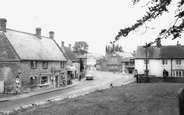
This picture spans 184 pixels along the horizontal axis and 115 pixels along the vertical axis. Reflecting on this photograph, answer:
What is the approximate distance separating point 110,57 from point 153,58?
36668 mm

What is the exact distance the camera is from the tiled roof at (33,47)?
26.8 m

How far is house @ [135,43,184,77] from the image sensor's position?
140ft

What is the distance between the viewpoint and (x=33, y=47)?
1185 inches

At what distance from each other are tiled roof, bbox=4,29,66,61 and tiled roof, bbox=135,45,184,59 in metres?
21.9

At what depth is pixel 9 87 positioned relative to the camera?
24.8 m

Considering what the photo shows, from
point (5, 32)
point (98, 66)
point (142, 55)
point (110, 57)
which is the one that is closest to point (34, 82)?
point (5, 32)

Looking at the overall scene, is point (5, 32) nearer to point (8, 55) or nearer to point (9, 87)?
point (8, 55)

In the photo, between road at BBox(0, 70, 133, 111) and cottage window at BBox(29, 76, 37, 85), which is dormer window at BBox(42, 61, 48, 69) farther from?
road at BBox(0, 70, 133, 111)

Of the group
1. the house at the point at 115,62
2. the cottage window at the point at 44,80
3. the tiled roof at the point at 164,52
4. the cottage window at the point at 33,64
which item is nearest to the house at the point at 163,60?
the tiled roof at the point at 164,52

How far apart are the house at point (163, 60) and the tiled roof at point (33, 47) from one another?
839 inches

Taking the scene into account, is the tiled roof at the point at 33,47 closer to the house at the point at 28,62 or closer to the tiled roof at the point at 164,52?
the house at the point at 28,62

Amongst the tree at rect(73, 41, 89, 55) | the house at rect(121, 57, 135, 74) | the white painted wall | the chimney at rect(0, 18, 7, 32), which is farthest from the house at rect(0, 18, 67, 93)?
the tree at rect(73, 41, 89, 55)

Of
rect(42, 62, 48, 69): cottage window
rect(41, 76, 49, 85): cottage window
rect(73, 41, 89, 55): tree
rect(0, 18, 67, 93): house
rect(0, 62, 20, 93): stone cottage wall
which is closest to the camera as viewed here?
rect(0, 62, 20, 93): stone cottage wall

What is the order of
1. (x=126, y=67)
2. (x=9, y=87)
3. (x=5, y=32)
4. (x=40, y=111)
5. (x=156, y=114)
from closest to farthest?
(x=156, y=114)
(x=40, y=111)
(x=9, y=87)
(x=5, y=32)
(x=126, y=67)
